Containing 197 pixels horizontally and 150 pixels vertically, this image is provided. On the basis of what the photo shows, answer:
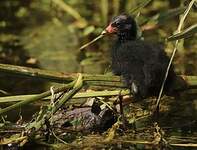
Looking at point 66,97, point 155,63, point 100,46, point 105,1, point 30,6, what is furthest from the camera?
point 30,6

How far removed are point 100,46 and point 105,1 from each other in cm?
64

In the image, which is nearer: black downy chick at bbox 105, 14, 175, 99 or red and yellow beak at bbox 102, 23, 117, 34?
black downy chick at bbox 105, 14, 175, 99

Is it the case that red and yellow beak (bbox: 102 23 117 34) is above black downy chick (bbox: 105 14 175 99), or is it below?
above

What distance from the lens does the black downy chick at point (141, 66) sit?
11.0ft

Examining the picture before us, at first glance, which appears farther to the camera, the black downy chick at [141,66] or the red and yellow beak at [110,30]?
the red and yellow beak at [110,30]

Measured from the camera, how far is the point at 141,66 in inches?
133

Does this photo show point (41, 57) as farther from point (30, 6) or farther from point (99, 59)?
point (30, 6)

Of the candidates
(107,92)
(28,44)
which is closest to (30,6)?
(28,44)

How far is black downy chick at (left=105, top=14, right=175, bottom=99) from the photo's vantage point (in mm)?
3348

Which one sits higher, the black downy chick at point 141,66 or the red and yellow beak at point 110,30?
the red and yellow beak at point 110,30

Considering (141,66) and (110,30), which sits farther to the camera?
(110,30)

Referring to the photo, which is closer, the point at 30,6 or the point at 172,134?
the point at 172,134

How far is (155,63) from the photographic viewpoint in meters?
3.37

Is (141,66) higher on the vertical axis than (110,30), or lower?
lower
